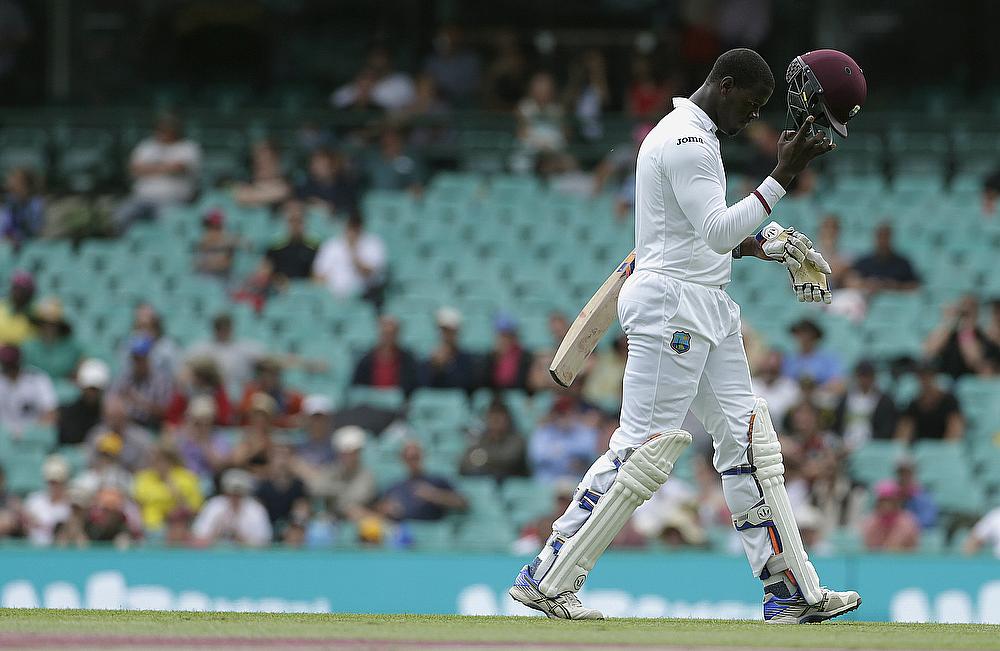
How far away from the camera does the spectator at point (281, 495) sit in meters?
11.9

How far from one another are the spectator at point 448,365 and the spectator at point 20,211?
14.9 feet

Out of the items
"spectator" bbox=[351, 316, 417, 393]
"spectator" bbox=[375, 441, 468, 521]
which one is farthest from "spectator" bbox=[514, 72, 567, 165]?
"spectator" bbox=[375, 441, 468, 521]

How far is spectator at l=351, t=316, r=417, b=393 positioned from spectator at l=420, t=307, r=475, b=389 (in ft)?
0.43

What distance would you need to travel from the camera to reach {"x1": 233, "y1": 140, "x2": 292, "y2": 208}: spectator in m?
15.9

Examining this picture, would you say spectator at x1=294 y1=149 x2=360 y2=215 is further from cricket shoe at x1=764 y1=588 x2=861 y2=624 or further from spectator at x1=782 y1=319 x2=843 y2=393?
cricket shoe at x1=764 y1=588 x2=861 y2=624

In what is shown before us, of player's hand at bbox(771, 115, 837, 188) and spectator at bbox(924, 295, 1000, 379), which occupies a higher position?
spectator at bbox(924, 295, 1000, 379)

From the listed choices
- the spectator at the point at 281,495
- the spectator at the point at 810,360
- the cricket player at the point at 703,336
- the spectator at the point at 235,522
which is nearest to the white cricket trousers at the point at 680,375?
the cricket player at the point at 703,336

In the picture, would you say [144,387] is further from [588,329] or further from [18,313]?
[588,329]

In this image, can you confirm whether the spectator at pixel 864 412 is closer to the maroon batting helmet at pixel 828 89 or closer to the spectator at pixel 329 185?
the spectator at pixel 329 185

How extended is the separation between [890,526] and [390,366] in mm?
4086

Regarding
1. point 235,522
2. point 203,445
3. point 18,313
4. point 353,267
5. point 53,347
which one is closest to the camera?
point 235,522

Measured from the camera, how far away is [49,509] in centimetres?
1207

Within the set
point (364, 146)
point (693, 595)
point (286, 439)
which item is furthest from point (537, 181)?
point (693, 595)

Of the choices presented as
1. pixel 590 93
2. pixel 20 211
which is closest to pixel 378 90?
pixel 590 93
